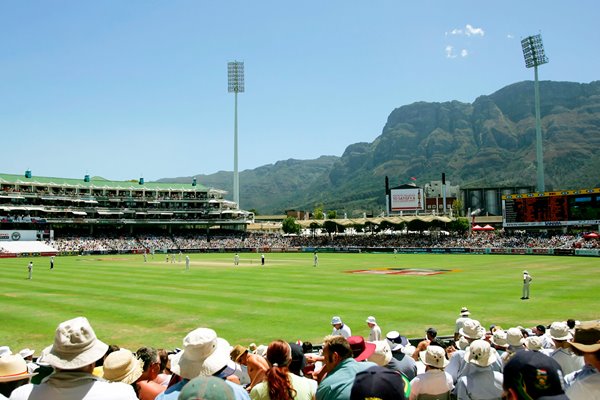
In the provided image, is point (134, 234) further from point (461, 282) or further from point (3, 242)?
point (461, 282)

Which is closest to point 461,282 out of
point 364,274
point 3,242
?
point 364,274

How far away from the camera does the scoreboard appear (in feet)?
201

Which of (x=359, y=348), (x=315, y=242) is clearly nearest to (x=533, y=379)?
(x=359, y=348)

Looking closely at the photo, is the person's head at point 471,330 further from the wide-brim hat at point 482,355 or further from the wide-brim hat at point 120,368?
the wide-brim hat at point 120,368

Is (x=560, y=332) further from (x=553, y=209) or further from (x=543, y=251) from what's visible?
(x=553, y=209)

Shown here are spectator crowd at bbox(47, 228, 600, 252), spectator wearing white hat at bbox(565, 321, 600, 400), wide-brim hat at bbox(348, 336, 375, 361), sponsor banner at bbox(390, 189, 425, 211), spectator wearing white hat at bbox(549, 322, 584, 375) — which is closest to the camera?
spectator wearing white hat at bbox(565, 321, 600, 400)

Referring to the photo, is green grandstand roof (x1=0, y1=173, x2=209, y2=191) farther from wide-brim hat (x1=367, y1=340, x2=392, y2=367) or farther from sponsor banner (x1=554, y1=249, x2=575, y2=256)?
wide-brim hat (x1=367, y1=340, x2=392, y2=367)

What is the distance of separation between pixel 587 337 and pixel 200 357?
388cm

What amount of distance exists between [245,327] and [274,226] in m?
139

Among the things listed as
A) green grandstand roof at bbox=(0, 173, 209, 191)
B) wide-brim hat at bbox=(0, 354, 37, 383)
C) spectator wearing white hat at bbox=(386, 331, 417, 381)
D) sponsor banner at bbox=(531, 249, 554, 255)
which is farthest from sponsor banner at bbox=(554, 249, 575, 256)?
green grandstand roof at bbox=(0, 173, 209, 191)

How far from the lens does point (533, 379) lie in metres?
3.58

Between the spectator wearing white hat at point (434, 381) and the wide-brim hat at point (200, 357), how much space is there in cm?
270

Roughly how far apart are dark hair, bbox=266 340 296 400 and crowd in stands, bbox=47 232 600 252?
63705 millimetres

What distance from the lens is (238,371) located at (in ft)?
25.9
